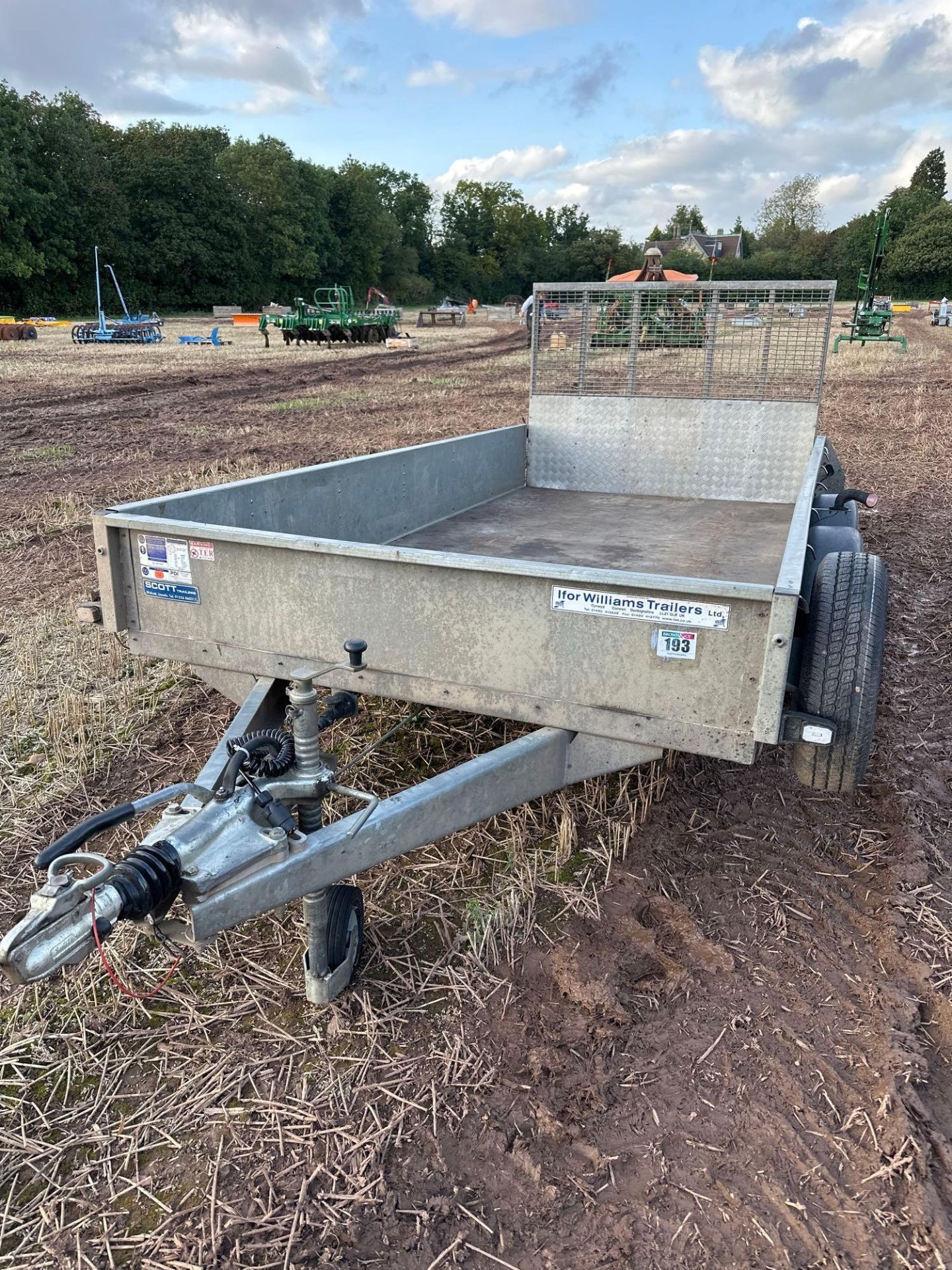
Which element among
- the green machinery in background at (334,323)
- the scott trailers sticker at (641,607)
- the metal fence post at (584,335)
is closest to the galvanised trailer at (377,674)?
the scott trailers sticker at (641,607)

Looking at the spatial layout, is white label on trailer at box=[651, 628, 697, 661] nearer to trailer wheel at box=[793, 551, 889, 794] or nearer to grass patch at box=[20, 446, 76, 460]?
trailer wheel at box=[793, 551, 889, 794]

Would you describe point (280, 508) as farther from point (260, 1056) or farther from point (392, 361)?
point (392, 361)

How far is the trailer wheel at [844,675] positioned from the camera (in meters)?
2.45

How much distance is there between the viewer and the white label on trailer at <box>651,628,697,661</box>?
2.31m

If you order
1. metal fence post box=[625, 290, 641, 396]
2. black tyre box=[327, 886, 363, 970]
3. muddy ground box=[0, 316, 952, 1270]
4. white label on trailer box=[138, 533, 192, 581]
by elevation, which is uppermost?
metal fence post box=[625, 290, 641, 396]

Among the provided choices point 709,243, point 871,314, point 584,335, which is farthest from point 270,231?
point 584,335

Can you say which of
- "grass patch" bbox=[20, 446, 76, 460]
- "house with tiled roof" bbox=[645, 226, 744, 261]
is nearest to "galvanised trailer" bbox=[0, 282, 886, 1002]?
"grass patch" bbox=[20, 446, 76, 460]

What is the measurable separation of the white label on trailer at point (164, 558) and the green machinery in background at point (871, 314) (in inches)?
1069

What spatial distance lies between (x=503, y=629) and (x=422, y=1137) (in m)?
1.27

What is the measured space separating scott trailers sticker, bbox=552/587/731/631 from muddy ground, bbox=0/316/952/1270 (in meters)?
1.09

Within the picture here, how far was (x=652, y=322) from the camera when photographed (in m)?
6.07

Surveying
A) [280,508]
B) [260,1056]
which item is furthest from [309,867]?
[280,508]

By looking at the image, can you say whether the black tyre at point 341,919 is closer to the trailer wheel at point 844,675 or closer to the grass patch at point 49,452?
the trailer wheel at point 844,675

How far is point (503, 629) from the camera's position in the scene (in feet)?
8.35
